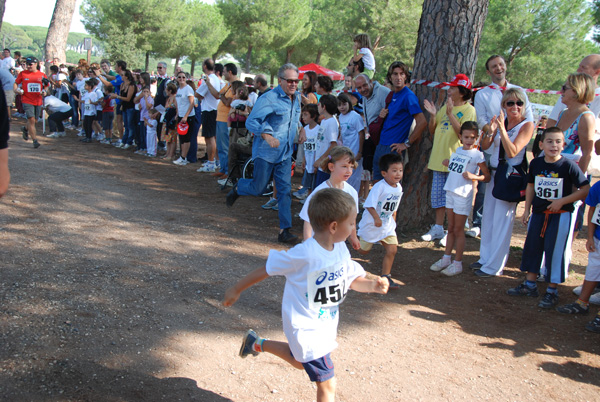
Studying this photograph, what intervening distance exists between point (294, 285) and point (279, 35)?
162ft

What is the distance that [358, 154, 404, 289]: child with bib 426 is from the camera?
5.09 m

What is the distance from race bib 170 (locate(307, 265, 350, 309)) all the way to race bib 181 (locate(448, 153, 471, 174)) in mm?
3387

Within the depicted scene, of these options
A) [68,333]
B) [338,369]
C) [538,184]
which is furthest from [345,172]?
[68,333]

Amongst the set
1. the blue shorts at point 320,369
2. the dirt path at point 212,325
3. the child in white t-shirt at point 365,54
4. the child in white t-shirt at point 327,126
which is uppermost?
the child in white t-shirt at point 365,54

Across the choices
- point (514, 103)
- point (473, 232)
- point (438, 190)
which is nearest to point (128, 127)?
point (438, 190)

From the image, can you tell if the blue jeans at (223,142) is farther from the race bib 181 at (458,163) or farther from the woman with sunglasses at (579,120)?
the woman with sunglasses at (579,120)

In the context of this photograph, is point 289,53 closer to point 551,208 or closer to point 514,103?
point 514,103

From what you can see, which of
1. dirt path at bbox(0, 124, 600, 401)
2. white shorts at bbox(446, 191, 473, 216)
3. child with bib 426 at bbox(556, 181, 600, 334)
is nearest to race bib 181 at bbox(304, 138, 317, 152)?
dirt path at bbox(0, 124, 600, 401)

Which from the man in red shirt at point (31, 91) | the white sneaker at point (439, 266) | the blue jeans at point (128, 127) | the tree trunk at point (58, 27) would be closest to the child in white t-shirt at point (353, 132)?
A: the white sneaker at point (439, 266)

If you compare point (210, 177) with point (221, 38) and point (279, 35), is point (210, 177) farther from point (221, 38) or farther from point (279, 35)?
point (221, 38)

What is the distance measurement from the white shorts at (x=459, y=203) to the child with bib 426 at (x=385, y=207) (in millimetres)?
950

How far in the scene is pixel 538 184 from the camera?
5031 mm

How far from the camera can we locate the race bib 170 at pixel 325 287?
9.07 ft

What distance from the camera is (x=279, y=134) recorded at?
660 cm
